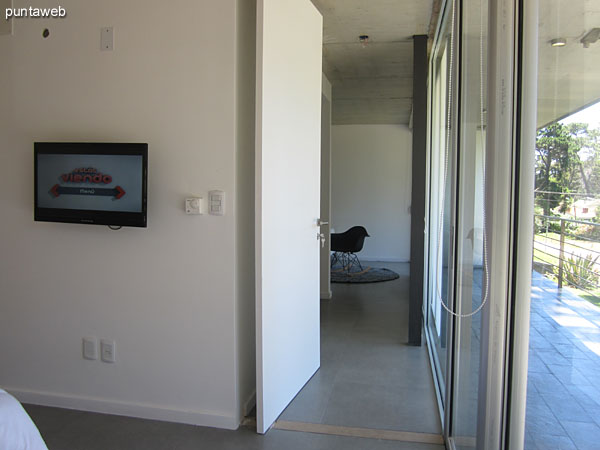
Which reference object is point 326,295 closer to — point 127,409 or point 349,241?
point 349,241

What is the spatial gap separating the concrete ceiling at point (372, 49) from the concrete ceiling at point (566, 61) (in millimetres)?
2668

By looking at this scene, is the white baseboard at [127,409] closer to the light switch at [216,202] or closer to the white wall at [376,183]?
the light switch at [216,202]

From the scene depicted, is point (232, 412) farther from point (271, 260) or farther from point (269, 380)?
point (271, 260)

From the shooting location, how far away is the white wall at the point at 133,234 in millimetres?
2625

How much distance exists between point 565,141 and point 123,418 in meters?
2.60

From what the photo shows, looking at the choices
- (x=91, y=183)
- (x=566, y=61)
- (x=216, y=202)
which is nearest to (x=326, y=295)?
(x=216, y=202)

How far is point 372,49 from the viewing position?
15.5ft

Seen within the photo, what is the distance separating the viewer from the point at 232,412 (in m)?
2.65

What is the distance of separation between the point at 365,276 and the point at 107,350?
16.8 feet

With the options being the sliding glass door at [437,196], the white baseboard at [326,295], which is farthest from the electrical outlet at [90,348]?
the white baseboard at [326,295]

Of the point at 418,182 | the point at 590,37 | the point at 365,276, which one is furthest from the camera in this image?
the point at 365,276

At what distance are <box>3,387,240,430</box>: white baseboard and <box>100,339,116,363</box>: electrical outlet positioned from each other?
0.77ft

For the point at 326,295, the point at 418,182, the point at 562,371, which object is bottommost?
the point at 326,295

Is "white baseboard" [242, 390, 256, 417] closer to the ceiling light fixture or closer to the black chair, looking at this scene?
the ceiling light fixture
